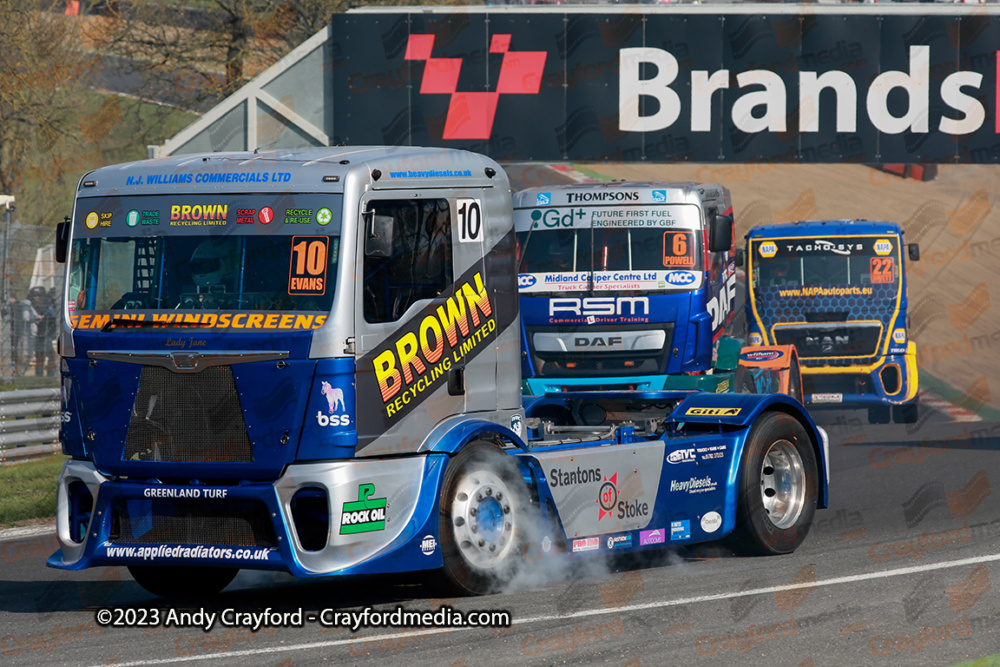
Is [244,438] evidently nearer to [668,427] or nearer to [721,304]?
[668,427]

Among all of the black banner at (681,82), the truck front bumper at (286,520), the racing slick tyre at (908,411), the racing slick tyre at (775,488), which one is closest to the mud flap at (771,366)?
the racing slick tyre at (908,411)

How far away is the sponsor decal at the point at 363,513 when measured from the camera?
741 cm

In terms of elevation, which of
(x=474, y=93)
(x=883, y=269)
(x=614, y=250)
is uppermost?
(x=474, y=93)

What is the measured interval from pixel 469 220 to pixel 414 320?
799 mm

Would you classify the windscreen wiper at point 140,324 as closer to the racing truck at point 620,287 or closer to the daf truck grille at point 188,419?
the daf truck grille at point 188,419

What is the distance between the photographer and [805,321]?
70.4 ft

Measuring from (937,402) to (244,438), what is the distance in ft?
63.4

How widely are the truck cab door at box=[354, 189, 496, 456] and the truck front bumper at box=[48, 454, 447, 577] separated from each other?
0.21 meters

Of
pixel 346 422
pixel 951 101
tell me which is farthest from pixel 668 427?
pixel 951 101

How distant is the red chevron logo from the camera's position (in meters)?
23.8

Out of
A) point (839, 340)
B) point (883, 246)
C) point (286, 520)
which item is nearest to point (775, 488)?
point (286, 520)

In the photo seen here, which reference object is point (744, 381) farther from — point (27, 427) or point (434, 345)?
point (434, 345)

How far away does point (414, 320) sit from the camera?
7848 millimetres

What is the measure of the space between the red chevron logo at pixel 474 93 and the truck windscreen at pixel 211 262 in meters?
16.3
